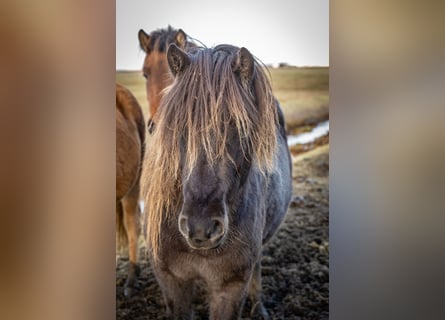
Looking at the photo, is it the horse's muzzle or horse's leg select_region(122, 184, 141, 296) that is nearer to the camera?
the horse's muzzle

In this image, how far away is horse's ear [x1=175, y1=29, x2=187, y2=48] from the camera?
221 cm

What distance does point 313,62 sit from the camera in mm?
2230

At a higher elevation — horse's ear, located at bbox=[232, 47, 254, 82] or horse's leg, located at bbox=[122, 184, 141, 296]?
horse's ear, located at bbox=[232, 47, 254, 82]

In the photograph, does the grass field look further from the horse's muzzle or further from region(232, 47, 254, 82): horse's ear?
the horse's muzzle

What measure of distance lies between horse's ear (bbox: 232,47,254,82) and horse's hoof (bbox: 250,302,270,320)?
943 mm

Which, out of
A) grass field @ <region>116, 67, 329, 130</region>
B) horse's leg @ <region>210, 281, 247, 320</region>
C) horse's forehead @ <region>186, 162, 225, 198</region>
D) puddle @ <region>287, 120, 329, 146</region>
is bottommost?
horse's leg @ <region>210, 281, 247, 320</region>

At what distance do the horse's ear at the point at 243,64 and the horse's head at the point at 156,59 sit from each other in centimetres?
26

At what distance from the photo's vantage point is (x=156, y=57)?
221 centimetres

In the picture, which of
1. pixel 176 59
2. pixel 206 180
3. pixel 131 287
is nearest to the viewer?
pixel 206 180

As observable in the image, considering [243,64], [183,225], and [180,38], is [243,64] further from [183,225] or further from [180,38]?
[183,225]

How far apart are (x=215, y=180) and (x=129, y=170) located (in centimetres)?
45

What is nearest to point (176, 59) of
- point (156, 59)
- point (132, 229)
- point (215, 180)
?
point (156, 59)
